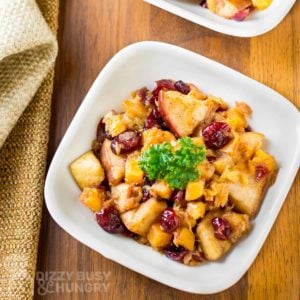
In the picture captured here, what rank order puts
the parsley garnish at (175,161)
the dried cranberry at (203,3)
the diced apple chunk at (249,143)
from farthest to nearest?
the dried cranberry at (203,3)
the diced apple chunk at (249,143)
the parsley garnish at (175,161)

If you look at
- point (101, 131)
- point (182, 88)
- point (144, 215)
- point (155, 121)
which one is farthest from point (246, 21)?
point (144, 215)

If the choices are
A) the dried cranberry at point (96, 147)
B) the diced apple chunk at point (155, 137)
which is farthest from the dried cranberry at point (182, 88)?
the dried cranberry at point (96, 147)

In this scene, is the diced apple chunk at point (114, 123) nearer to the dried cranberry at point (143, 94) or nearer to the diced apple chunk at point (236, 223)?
the dried cranberry at point (143, 94)

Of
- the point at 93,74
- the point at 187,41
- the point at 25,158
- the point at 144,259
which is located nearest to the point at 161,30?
the point at 187,41

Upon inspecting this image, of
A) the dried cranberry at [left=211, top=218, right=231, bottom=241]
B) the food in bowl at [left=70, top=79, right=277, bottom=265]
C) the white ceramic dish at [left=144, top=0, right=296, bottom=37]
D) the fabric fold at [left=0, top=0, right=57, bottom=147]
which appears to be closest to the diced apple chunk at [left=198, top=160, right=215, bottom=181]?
the food in bowl at [left=70, top=79, right=277, bottom=265]

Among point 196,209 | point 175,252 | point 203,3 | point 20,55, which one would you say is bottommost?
point 175,252

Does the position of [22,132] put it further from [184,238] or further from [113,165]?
[184,238]

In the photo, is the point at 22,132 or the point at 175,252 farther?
the point at 22,132

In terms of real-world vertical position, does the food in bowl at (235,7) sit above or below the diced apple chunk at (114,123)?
above
